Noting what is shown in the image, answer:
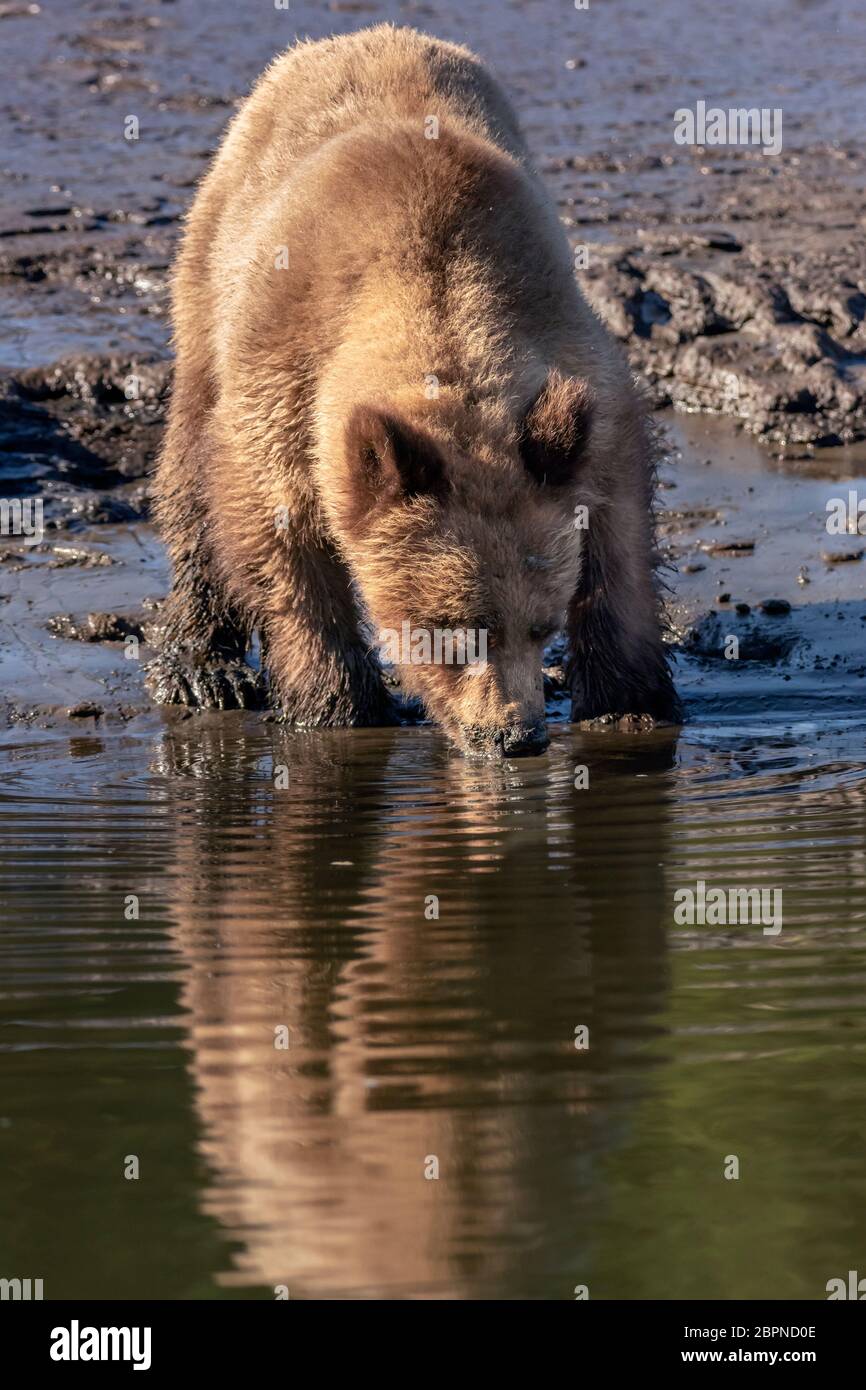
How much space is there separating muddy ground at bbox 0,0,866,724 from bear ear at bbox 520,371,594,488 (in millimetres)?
2445

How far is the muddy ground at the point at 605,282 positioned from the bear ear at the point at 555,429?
2.45 m

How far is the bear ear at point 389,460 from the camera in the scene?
7.10 metres

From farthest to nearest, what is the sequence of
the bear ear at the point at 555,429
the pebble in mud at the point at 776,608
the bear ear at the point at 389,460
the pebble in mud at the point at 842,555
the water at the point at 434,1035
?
the pebble in mud at the point at 842,555 < the pebble in mud at the point at 776,608 < the bear ear at the point at 555,429 < the bear ear at the point at 389,460 < the water at the point at 434,1035

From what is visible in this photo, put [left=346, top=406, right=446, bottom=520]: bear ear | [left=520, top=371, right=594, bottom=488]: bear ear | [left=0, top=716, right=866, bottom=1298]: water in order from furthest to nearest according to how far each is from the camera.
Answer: [left=520, top=371, right=594, bottom=488]: bear ear < [left=346, top=406, right=446, bottom=520]: bear ear < [left=0, top=716, right=866, bottom=1298]: water

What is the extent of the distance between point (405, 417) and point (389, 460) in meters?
0.31

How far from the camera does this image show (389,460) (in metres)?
7.11

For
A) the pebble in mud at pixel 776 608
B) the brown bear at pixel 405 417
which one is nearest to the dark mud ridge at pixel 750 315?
the pebble in mud at pixel 776 608

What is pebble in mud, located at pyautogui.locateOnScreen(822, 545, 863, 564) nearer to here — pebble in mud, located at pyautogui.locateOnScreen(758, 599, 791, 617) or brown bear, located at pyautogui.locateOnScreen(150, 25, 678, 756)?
pebble in mud, located at pyautogui.locateOnScreen(758, 599, 791, 617)

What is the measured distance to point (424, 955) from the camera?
20.2ft

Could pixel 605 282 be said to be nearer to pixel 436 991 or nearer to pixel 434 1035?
pixel 436 991

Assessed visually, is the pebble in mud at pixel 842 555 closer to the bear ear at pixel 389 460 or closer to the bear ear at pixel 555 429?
the bear ear at pixel 555 429

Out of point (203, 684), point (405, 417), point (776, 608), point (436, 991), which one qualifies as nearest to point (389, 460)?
point (405, 417)

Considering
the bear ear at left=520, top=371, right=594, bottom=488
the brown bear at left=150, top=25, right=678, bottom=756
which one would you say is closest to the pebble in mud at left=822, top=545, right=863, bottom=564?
the brown bear at left=150, top=25, right=678, bottom=756

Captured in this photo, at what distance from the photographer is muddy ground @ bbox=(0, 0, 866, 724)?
409 inches
